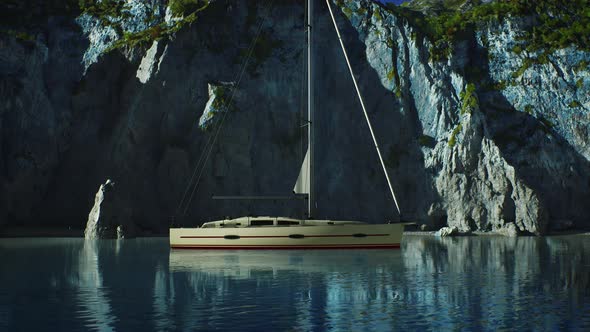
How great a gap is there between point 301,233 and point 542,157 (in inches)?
1657

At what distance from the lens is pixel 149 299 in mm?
25062

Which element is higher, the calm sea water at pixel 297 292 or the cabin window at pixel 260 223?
the cabin window at pixel 260 223

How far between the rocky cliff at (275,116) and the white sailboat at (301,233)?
2701 cm

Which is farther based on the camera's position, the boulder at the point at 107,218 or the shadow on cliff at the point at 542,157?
the shadow on cliff at the point at 542,157

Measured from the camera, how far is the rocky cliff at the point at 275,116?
77.8m

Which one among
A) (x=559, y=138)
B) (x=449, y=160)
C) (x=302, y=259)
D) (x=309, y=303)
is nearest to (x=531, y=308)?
(x=309, y=303)

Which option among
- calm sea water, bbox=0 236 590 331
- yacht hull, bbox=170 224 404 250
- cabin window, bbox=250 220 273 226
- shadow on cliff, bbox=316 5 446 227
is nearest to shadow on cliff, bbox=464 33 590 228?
shadow on cliff, bbox=316 5 446 227

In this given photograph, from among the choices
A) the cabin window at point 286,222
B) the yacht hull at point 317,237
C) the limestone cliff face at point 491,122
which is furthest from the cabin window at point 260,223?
the limestone cliff face at point 491,122

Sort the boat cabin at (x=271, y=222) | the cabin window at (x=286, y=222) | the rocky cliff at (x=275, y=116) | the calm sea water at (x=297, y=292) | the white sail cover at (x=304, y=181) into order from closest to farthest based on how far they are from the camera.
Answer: the calm sea water at (x=297, y=292) → the boat cabin at (x=271, y=222) → the cabin window at (x=286, y=222) → the white sail cover at (x=304, y=181) → the rocky cliff at (x=275, y=116)

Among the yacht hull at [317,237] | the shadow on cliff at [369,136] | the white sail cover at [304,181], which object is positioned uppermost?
the shadow on cliff at [369,136]

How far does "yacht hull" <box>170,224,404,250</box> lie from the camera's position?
1837 inches

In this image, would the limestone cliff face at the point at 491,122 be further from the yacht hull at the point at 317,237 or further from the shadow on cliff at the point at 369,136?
the yacht hull at the point at 317,237

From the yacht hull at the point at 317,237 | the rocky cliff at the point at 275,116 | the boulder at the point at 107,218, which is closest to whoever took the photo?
the yacht hull at the point at 317,237

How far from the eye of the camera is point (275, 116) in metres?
84.5
